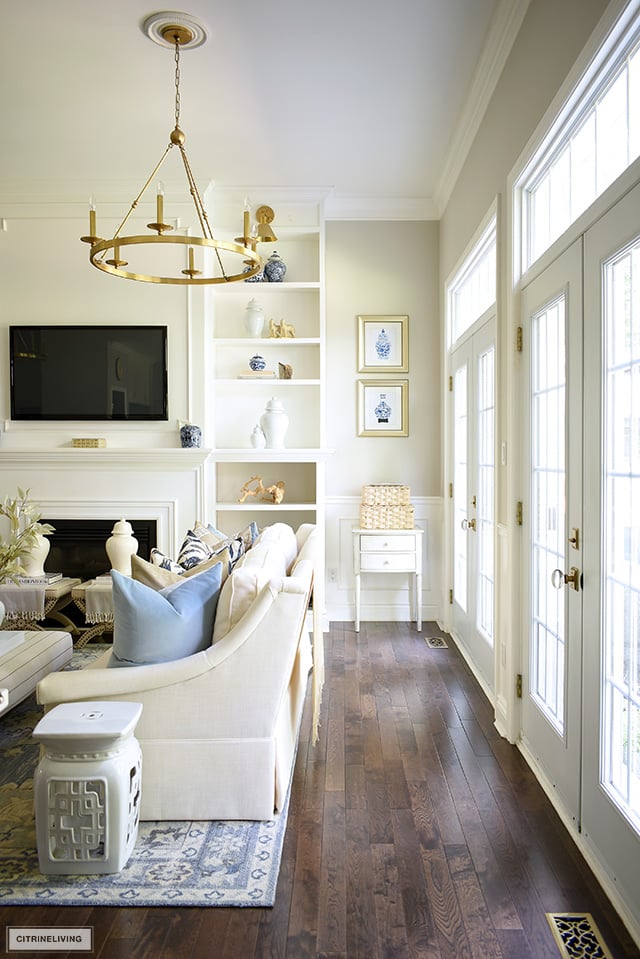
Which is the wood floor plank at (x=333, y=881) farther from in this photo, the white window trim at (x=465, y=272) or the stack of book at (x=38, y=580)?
the stack of book at (x=38, y=580)

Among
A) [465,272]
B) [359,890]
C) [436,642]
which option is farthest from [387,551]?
[359,890]

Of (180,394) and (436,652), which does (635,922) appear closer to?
(436,652)

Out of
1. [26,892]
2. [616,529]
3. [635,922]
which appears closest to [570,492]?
[616,529]

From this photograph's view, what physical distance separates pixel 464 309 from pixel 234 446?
202cm

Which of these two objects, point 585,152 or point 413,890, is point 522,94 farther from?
point 413,890

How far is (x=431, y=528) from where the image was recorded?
539cm

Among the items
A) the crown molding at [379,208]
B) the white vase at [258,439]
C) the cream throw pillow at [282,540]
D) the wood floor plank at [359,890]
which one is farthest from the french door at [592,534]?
the crown molding at [379,208]

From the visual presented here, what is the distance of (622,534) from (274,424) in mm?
3440

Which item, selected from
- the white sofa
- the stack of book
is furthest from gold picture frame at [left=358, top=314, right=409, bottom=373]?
the white sofa

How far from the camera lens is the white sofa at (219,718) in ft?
7.69

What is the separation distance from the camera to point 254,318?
5246 mm

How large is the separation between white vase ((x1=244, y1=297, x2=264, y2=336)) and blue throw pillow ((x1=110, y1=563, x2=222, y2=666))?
312cm

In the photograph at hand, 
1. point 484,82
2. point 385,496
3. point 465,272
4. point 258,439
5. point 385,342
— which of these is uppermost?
point 484,82

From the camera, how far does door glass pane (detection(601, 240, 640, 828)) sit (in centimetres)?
184
